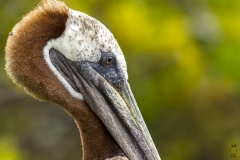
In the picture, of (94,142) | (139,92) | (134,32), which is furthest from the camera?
(139,92)

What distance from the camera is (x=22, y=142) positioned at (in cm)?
1188

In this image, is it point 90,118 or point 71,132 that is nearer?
point 90,118

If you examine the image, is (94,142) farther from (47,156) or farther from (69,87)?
(47,156)

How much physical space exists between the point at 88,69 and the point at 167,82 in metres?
5.73

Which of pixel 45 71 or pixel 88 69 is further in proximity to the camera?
pixel 88 69

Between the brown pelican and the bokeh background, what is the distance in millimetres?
3927

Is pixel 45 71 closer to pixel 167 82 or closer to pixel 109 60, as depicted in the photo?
pixel 109 60

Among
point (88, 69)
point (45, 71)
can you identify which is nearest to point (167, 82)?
point (88, 69)

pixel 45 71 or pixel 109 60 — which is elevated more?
pixel 45 71

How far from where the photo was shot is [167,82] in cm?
1227

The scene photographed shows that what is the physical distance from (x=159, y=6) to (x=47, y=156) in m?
2.69

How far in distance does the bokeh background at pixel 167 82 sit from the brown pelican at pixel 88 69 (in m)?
3.93

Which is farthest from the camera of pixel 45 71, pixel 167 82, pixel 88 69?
pixel 167 82

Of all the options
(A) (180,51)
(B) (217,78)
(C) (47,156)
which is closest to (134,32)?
(A) (180,51)
